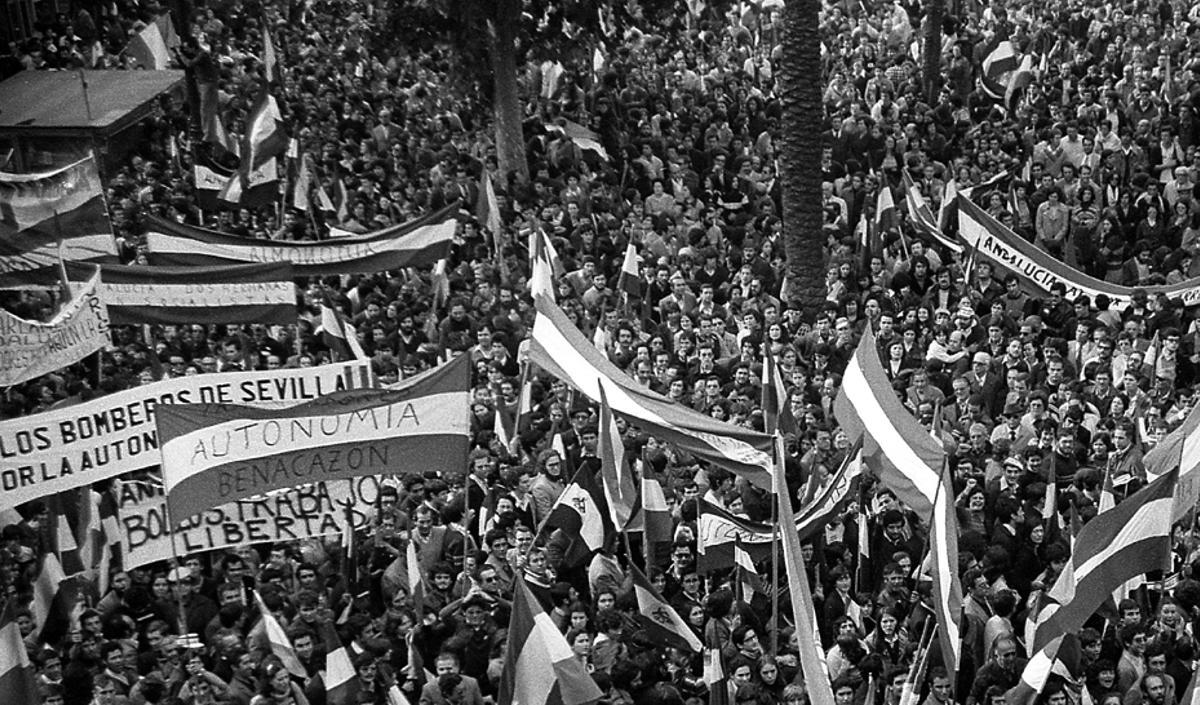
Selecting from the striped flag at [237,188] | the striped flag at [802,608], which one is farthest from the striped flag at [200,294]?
the striped flag at [802,608]

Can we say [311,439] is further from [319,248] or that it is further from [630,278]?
[630,278]

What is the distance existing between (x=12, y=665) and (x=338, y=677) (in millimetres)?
1753

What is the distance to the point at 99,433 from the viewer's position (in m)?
12.5

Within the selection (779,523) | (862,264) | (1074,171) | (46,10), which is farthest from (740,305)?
(46,10)

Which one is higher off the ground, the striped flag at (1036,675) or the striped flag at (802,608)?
the striped flag at (802,608)

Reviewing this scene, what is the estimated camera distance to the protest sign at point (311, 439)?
466 inches

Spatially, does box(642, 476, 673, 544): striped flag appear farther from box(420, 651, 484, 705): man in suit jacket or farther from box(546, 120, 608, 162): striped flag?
box(546, 120, 608, 162): striped flag

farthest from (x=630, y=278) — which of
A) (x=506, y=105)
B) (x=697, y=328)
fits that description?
(x=506, y=105)

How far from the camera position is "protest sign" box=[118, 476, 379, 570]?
1208 centimetres

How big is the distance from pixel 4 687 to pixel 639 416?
4.54 metres

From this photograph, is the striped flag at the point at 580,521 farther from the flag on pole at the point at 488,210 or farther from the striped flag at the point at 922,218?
the flag on pole at the point at 488,210

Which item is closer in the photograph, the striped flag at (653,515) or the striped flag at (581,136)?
the striped flag at (653,515)

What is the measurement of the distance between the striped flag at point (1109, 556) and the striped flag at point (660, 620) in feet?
6.82

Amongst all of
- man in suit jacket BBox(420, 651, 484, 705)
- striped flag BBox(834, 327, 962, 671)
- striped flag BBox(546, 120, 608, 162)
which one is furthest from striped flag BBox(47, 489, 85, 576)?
striped flag BBox(546, 120, 608, 162)
